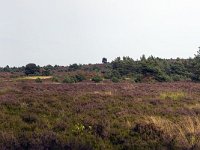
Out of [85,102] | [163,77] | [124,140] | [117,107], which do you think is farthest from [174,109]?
[163,77]

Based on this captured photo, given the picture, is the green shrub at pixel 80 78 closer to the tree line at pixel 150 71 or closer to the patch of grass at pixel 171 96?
the tree line at pixel 150 71

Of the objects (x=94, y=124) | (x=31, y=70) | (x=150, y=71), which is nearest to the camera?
(x=94, y=124)

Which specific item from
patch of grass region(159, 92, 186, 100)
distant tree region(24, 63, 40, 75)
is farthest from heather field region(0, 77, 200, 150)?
distant tree region(24, 63, 40, 75)

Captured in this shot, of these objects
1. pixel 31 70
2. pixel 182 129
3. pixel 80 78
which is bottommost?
pixel 182 129

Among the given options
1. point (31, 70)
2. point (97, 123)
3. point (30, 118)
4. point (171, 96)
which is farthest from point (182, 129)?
point (31, 70)

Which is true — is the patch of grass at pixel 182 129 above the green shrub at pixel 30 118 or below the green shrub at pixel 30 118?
below

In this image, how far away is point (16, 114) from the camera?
49.5 ft

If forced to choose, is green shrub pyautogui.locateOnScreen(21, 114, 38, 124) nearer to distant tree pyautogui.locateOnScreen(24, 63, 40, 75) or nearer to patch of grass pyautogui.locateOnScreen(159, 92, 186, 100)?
patch of grass pyautogui.locateOnScreen(159, 92, 186, 100)

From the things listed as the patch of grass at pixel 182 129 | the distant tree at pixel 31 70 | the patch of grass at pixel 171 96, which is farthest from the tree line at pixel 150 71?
the patch of grass at pixel 182 129

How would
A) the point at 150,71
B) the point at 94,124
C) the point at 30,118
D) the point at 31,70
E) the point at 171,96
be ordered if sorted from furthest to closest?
the point at 31,70, the point at 150,71, the point at 171,96, the point at 30,118, the point at 94,124

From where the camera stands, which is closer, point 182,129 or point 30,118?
point 182,129

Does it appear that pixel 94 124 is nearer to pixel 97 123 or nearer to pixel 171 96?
pixel 97 123

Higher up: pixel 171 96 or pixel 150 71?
pixel 150 71

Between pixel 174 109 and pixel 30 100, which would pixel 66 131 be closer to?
pixel 30 100
